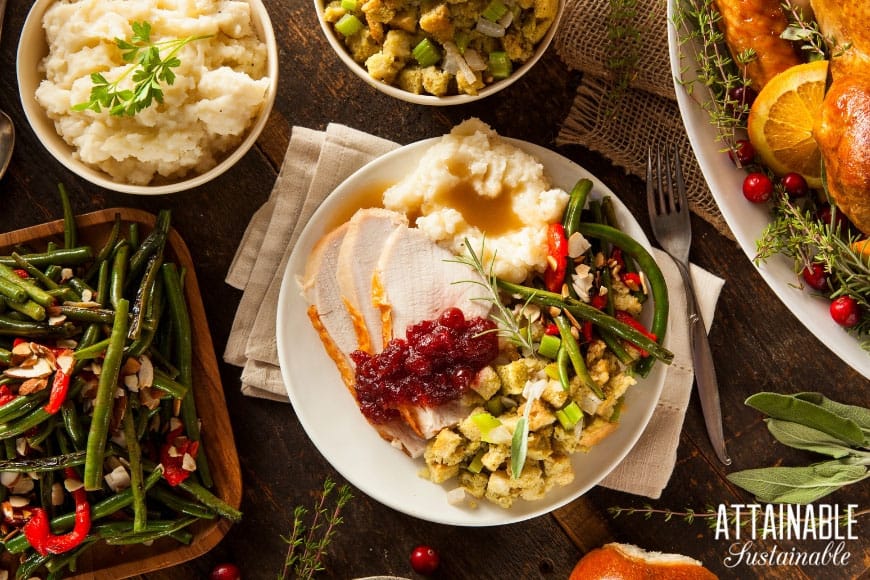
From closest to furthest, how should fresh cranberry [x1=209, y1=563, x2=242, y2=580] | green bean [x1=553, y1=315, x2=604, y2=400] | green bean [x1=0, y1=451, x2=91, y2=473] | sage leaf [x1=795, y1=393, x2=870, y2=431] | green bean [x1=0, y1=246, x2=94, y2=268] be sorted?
green bean [x1=553, y1=315, x2=604, y2=400] → green bean [x1=0, y1=451, x2=91, y2=473] → green bean [x1=0, y1=246, x2=94, y2=268] → sage leaf [x1=795, y1=393, x2=870, y2=431] → fresh cranberry [x1=209, y1=563, x2=242, y2=580]

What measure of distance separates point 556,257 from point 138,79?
1859mm

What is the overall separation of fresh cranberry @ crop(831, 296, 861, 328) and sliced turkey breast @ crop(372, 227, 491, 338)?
4.87ft

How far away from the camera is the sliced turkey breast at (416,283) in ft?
11.1

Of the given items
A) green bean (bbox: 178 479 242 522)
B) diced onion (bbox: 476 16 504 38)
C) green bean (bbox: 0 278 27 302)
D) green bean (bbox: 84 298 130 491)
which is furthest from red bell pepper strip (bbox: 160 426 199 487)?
diced onion (bbox: 476 16 504 38)

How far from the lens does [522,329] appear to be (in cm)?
327

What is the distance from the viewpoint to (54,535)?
344 cm

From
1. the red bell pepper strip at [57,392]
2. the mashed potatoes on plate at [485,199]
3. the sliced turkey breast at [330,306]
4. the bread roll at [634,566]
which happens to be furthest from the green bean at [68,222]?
the bread roll at [634,566]

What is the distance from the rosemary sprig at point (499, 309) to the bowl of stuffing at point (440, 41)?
0.68m

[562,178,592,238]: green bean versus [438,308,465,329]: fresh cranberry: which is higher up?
[562,178,592,238]: green bean

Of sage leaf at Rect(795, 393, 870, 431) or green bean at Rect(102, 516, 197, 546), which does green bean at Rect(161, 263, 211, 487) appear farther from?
sage leaf at Rect(795, 393, 870, 431)

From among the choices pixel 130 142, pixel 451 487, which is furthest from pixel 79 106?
pixel 451 487

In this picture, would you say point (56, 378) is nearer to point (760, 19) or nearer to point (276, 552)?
point (276, 552)

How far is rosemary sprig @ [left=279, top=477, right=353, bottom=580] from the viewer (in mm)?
3768

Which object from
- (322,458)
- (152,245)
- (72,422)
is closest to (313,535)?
(322,458)
